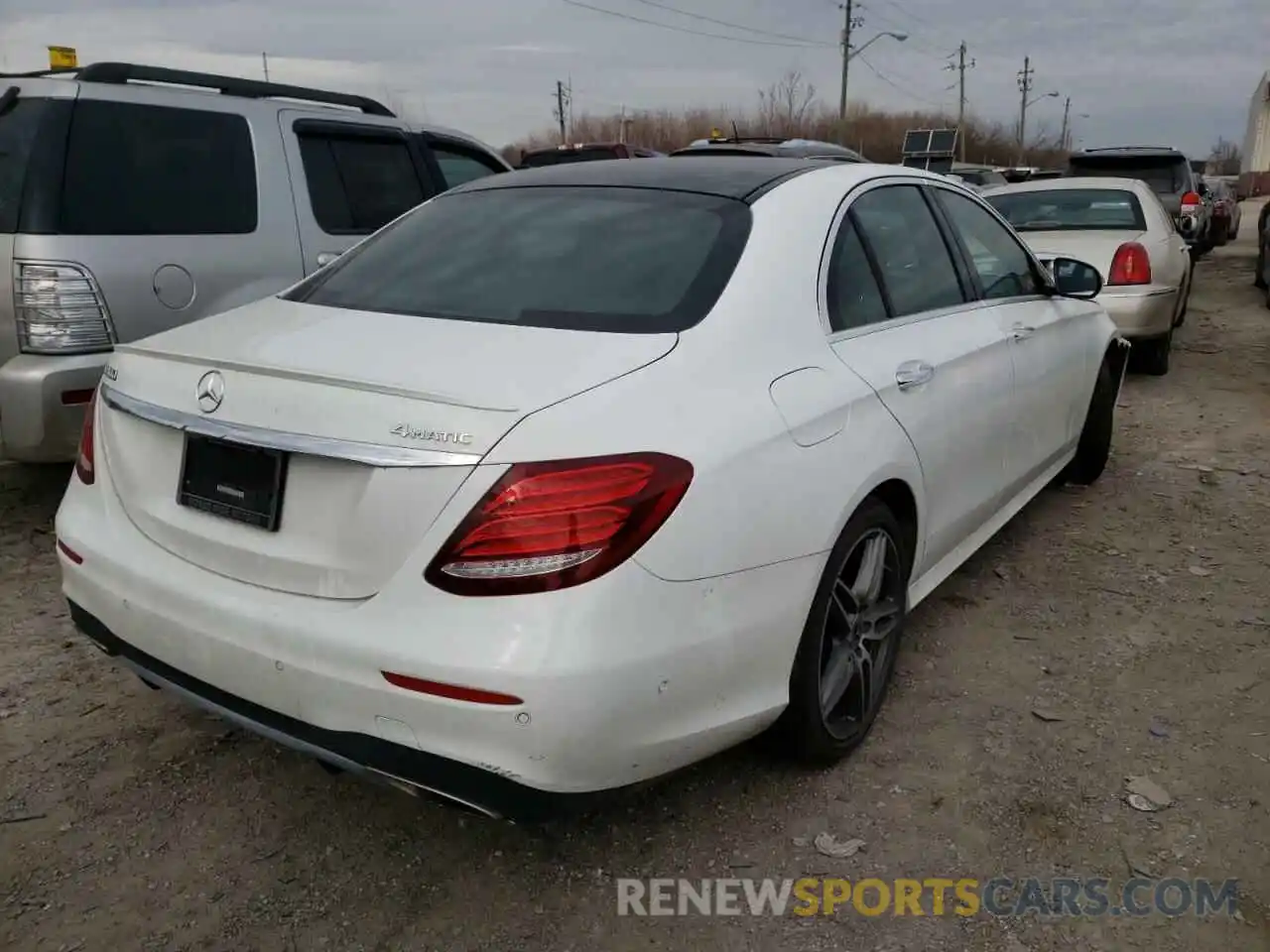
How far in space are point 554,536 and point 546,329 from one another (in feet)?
2.17

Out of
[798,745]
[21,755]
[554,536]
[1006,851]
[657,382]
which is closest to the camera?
[554,536]

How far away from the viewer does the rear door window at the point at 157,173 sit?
4.24m

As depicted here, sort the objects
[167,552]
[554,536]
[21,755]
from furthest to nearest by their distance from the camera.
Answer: [21,755]
[167,552]
[554,536]

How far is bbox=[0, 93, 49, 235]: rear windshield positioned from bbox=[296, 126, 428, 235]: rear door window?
4.08ft

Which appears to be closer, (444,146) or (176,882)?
(176,882)

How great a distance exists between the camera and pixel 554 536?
1.98 meters

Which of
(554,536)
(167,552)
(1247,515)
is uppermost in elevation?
(554,536)

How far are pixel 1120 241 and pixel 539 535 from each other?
7035 mm

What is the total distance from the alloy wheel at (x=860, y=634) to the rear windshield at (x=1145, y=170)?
12002 millimetres

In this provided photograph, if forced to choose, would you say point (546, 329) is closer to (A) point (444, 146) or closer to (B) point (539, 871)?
(B) point (539, 871)

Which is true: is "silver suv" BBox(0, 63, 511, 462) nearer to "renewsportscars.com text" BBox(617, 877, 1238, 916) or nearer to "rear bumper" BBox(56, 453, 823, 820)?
"rear bumper" BBox(56, 453, 823, 820)

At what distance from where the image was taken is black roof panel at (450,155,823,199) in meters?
3.04

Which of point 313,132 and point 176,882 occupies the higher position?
point 313,132

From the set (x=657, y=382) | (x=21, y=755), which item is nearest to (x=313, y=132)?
(x=21, y=755)
